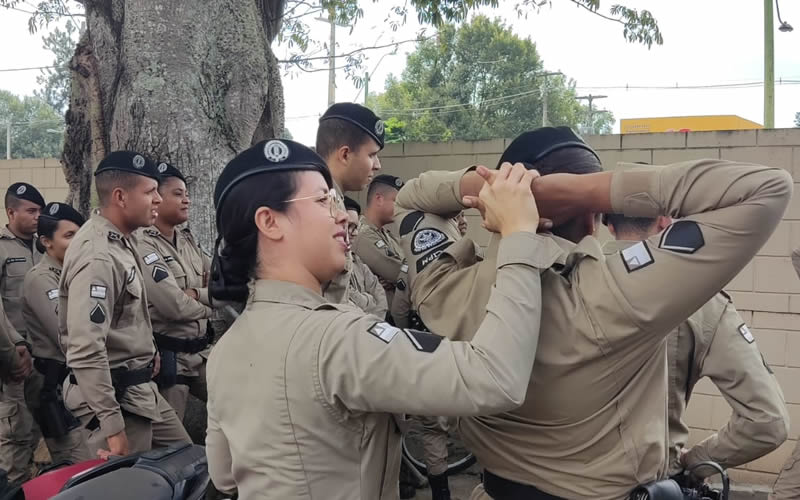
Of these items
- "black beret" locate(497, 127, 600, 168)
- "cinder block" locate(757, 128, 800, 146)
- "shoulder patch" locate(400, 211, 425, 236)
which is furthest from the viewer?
"cinder block" locate(757, 128, 800, 146)

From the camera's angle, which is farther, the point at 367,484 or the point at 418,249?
the point at 418,249

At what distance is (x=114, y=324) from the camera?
319cm

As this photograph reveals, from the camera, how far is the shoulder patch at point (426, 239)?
2268 millimetres

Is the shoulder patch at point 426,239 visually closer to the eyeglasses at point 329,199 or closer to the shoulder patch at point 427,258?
the shoulder patch at point 427,258

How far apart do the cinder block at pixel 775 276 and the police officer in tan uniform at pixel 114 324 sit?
3.74 m

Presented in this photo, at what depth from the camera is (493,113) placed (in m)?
41.9

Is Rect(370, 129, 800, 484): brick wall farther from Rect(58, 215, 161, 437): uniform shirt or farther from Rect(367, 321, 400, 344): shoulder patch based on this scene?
A: Rect(367, 321, 400, 344): shoulder patch

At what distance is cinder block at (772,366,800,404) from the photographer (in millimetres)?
4656

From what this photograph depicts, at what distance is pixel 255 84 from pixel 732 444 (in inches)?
133

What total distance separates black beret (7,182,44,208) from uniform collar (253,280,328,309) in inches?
176

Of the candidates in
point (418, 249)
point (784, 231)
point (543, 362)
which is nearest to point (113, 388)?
point (418, 249)

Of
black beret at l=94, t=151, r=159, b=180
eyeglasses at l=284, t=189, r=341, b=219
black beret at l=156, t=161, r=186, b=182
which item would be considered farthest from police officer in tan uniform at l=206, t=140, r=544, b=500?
black beret at l=156, t=161, r=186, b=182

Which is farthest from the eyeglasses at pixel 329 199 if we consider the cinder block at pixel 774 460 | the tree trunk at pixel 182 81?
the cinder block at pixel 774 460

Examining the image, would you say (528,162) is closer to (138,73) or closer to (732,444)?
(732,444)
